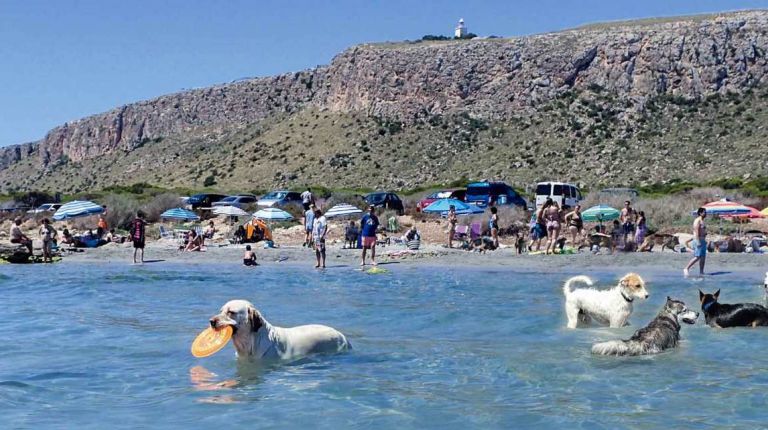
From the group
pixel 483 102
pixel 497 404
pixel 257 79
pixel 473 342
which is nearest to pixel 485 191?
pixel 473 342

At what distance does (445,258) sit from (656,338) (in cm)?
1491

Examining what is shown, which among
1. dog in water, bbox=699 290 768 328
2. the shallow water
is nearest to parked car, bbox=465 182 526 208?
the shallow water

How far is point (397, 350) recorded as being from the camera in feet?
32.4

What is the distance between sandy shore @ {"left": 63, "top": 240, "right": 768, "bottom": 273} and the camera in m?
20.8

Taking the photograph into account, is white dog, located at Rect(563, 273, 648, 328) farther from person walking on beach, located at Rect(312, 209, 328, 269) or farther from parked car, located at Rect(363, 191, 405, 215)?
parked car, located at Rect(363, 191, 405, 215)

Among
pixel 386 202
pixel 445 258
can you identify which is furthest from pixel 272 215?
pixel 386 202

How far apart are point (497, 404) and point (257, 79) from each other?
9940cm

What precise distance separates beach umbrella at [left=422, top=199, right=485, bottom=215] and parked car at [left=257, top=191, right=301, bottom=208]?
10.8 meters

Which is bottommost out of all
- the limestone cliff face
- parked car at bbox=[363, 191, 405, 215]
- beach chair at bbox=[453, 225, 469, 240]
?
beach chair at bbox=[453, 225, 469, 240]

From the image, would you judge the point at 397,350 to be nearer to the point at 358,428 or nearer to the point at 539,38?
the point at 358,428

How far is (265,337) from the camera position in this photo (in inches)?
322

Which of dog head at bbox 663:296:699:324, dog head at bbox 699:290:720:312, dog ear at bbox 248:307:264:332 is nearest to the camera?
dog ear at bbox 248:307:264:332

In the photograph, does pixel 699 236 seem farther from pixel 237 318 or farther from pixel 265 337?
pixel 237 318

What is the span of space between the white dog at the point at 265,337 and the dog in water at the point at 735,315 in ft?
15.4
